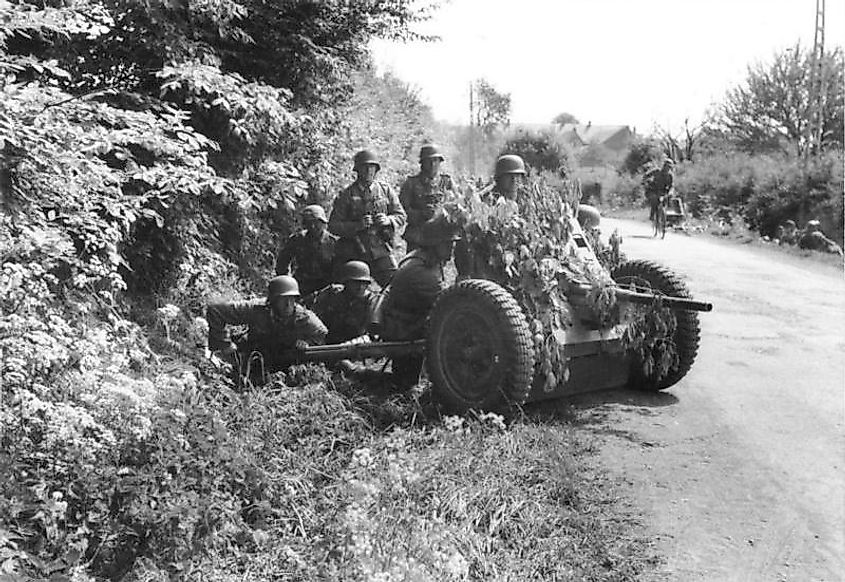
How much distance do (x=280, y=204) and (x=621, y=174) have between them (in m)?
38.9

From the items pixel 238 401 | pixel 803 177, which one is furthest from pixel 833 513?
pixel 803 177

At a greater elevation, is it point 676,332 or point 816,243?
point 676,332

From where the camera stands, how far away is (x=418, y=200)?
1021 centimetres

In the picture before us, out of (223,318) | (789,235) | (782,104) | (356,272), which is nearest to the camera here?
(223,318)

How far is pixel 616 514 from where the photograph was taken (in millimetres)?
5395

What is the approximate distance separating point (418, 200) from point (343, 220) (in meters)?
1.19

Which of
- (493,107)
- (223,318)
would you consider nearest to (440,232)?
(223,318)

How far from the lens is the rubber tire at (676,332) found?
25.2 ft

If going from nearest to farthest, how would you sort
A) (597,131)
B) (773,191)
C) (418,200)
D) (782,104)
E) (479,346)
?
(479,346), (418,200), (773,191), (782,104), (597,131)

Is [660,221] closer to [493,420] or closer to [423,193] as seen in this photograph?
[423,193]

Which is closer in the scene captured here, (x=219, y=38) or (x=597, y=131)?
(x=219, y=38)

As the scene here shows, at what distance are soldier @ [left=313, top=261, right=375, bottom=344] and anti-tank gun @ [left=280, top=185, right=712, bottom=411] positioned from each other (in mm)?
857

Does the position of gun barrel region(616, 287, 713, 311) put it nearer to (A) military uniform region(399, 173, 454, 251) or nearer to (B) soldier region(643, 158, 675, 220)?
(A) military uniform region(399, 173, 454, 251)

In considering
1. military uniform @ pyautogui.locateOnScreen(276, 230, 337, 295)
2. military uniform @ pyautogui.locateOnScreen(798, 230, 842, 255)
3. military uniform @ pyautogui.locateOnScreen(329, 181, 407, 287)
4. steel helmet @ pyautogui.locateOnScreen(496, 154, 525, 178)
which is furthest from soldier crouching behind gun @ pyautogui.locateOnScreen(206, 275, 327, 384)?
military uniform @ pyautogui.locateOnScreen(798, 230, 842, 255)
